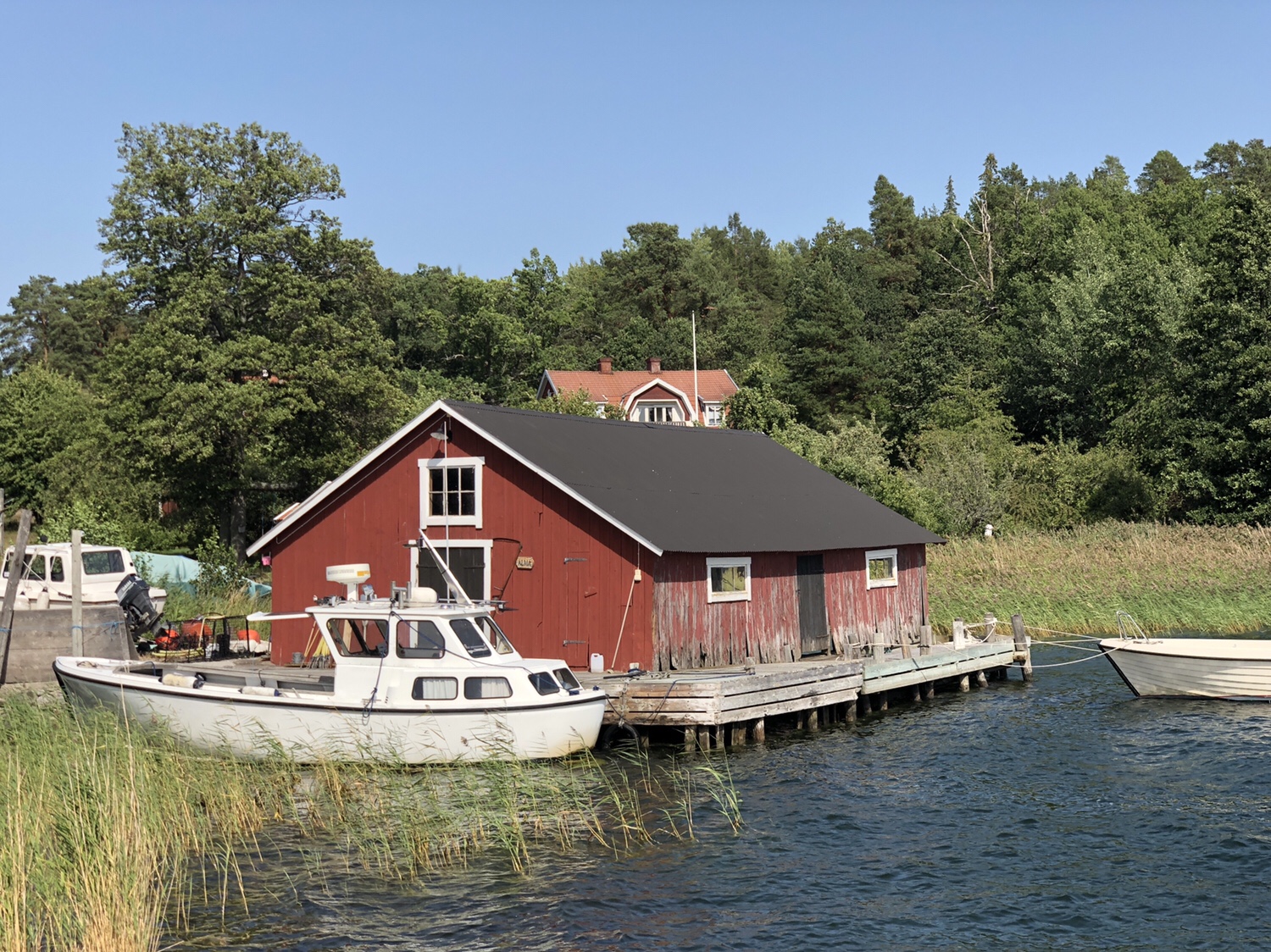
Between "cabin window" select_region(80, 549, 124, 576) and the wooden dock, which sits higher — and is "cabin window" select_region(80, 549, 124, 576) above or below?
above

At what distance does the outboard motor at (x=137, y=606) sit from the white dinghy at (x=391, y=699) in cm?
801

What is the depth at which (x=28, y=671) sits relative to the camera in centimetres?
2548

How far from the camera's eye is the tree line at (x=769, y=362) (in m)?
43.3

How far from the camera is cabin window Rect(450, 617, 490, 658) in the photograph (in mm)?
20547

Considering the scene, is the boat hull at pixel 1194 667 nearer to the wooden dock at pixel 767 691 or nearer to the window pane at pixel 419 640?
the wooden dock at pixel 767 691

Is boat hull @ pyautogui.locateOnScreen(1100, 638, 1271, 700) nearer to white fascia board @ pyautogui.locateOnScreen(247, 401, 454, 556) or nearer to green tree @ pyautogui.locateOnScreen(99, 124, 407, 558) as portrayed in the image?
white fascia board @ pyautogui.locateOnScreen(247, 401, 454, 556)

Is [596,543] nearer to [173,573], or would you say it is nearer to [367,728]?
[367,728]

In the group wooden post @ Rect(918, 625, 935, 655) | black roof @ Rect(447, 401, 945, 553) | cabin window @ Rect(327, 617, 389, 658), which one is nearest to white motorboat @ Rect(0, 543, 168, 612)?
black roof @ Rect(447, 401, 945, 553)

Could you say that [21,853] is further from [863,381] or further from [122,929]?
[863,381]

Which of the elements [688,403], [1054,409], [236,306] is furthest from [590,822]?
[688,403]

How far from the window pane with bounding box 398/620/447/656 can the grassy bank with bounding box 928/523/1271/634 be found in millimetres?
18611

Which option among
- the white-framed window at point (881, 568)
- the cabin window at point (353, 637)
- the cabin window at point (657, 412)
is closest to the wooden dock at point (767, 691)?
the white-framed window at point (881, 568)

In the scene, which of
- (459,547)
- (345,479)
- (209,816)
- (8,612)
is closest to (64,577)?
(8,612)

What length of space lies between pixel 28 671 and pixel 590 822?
14.5 m
